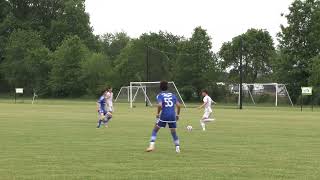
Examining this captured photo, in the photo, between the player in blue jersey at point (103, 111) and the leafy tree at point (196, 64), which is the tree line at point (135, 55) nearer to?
the leafy tree at point (196, 64)

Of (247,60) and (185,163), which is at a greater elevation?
(247,60)

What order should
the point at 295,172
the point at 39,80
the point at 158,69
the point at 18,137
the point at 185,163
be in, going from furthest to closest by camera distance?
the point at 39,80 < the point at 158,69 < the point at 18,137 < the point at 185,163 < the point at 295,172

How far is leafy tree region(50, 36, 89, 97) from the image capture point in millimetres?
96750

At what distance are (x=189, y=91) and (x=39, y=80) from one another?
2919cm

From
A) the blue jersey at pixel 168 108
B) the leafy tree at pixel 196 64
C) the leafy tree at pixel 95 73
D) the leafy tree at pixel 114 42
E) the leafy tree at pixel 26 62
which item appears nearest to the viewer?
the blue jersey at pixel 168 108

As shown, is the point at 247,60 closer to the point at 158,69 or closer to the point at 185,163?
the point at 158,69

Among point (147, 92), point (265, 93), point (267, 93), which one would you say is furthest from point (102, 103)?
point (265, 93)

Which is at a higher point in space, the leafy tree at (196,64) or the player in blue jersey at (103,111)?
the leafy tree at (196,64)

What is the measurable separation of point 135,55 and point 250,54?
63.8 ft

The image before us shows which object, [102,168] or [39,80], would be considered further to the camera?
[39,80]

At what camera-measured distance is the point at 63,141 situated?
20359 mm

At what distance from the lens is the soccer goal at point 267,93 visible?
79.4 m

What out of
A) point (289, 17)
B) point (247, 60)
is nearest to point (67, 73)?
point (247, 60)

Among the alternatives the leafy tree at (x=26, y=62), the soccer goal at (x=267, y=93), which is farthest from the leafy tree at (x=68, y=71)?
the soccer goal at (x=267, y=93)
